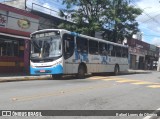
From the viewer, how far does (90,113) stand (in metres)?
9.21

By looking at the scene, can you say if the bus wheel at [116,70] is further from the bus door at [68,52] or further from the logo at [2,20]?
the logo at [2,20]

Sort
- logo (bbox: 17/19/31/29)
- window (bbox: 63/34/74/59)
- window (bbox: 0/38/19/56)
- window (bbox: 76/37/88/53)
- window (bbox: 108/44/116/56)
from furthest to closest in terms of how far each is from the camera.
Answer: window (bbox: 108/44/116/56)
logo (bbox: 17/19/31/29)
window (bbox: 0/38/19/56)
window (bbox: 76/37/88/53)
window (bbox: 63/34/74/59)

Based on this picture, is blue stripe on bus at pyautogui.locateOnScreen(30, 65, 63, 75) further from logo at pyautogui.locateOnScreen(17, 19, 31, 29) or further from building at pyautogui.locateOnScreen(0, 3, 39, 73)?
logo at pyautogui.locateOnScreen(17, 19, 31, 29)

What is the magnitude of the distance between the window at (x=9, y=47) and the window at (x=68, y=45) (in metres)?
6.48

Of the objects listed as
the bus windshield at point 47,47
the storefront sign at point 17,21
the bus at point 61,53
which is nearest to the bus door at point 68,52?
the bus at point 61,53

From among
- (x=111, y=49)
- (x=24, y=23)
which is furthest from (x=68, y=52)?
(x=111, y=49)

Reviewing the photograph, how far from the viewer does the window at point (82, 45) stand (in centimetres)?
2219

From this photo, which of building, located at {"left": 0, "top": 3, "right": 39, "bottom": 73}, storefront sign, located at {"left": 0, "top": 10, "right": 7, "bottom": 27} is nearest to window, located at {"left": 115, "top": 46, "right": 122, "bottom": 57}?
building, located at {"left": 0, "top": 3, "right": 39, "bottom": 73}

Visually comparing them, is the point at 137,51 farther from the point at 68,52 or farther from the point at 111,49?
the point at 68,52

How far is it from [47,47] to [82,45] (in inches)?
131

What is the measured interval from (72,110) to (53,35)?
11395 millimetres

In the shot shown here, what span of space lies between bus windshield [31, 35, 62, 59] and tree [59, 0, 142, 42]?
1060cm

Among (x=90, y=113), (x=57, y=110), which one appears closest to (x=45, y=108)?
(x=57, y=110)

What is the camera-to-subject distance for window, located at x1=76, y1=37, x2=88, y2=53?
72.8 feet
